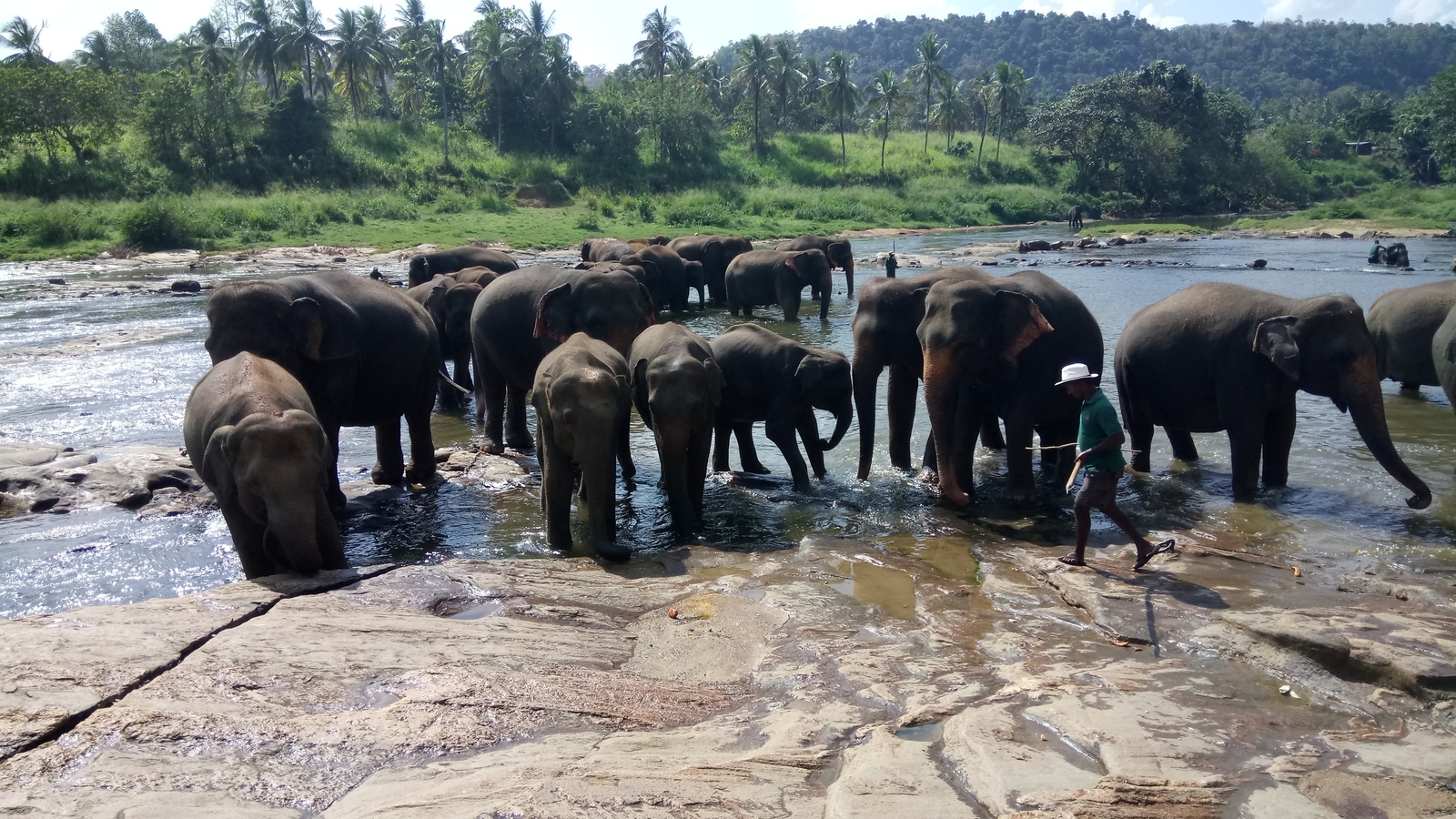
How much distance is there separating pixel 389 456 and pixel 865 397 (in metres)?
4.16

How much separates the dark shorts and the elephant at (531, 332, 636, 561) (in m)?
2.86

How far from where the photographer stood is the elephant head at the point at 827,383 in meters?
9.34

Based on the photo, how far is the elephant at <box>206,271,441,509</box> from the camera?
27.1ft

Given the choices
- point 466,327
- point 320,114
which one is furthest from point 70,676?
Result: point 320,114

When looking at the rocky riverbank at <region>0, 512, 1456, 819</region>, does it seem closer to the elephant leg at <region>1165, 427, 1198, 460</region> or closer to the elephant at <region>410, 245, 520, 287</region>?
the elephant leg at <region>1165, 427, 1198, 460</region>

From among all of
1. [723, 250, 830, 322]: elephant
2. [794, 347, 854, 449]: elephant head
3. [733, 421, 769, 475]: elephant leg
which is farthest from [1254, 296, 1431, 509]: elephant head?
[723, 250, 830, 322]: elephant

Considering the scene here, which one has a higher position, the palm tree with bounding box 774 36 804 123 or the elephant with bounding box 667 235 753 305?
the palm tree with bounding box 774 36 804 123

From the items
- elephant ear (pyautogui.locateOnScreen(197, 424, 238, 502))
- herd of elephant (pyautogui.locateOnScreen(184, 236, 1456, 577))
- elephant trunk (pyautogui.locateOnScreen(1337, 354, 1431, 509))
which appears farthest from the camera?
elephant trunk (pyautogui.locateOnScreen(1337, 354, 1431, 509))

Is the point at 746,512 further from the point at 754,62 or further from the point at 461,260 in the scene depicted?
the point at 754,62

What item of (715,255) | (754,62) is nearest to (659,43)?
(754,62)

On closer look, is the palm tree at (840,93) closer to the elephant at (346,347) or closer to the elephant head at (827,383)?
the elephant head at (827,383)

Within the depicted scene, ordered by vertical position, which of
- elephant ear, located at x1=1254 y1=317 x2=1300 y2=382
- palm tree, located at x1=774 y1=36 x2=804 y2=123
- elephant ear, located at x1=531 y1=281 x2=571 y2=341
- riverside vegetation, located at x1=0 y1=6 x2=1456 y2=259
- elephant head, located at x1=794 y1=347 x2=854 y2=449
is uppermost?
palm tree, located at x1=774 y1=36 x2=804 y2=123

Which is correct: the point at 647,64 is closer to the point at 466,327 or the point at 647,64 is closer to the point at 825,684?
the point at 466,327

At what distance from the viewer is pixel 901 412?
34.2 ft
